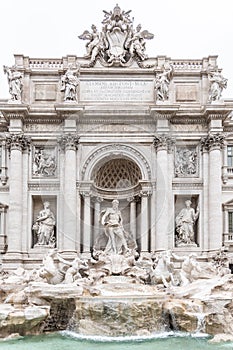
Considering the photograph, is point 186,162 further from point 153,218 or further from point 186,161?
point 153,218

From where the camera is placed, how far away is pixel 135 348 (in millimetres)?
16922

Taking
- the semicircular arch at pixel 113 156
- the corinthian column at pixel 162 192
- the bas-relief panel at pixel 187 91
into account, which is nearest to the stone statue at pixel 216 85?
the bas-relief panel at pixel 187 91

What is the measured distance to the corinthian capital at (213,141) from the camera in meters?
26.3

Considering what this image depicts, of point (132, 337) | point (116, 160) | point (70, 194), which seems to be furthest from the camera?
point (116, 160)

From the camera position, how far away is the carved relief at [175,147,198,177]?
2691 centimetres

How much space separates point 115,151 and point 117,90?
302cm

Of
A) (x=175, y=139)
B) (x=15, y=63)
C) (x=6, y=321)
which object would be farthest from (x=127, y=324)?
(x=15, y=63)

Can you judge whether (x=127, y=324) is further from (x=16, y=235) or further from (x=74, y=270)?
(x=16, y=235)

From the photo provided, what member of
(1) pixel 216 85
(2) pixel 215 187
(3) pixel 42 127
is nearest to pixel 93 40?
(3) pixel 42 127

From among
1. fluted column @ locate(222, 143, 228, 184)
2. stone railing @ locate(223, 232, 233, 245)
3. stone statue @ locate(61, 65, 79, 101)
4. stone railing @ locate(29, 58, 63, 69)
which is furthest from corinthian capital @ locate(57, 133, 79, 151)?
stone railing @ locate(223, 232, 233, 245)

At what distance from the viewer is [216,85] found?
26.6 metres

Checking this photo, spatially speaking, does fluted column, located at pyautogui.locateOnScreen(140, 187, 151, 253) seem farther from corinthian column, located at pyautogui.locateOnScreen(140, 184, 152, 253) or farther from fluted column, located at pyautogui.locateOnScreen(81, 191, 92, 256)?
fluted column, located at pyautogui.locateOnScreen(81, 191, 92, 256)

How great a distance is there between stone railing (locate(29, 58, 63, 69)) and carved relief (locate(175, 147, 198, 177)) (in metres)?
6.96

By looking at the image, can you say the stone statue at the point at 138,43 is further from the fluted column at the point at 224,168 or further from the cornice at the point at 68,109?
the fluted column at the point at 224,168
